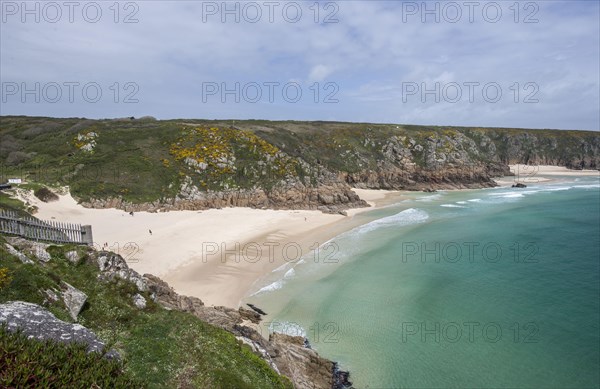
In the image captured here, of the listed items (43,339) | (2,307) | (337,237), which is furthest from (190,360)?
(337,237)

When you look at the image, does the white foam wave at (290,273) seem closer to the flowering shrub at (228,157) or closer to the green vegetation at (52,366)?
the green vegetation at (52,366)

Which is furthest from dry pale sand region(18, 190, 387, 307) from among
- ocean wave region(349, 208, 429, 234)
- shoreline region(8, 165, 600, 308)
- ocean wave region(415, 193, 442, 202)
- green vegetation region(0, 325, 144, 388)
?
ocean wave region(415, 193, 442, 202)

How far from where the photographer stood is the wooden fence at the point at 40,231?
1719 cm

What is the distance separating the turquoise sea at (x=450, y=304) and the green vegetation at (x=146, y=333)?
7.79 metres

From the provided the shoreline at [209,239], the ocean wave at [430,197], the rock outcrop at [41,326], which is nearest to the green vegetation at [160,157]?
the shoreline at [209,239]

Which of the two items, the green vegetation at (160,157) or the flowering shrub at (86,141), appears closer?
the green vegetation at (160,157)

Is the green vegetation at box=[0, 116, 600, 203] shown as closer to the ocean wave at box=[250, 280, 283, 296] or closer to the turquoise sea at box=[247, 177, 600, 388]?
the turquoise sea at box=[247, 177, 600, 388]

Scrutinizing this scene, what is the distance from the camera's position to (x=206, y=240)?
38344mm

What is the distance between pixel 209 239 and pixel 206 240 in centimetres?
49

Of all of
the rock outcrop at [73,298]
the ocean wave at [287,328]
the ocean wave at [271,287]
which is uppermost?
the rock outcrop at [73,298]

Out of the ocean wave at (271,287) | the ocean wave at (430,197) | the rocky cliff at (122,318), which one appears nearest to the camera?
the rocky cliff at (122,318)

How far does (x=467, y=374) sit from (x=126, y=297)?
55.6 feet

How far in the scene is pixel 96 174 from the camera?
50094 mm

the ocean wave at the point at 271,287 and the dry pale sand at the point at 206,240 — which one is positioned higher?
the dry pale sand at the point at 206,240
